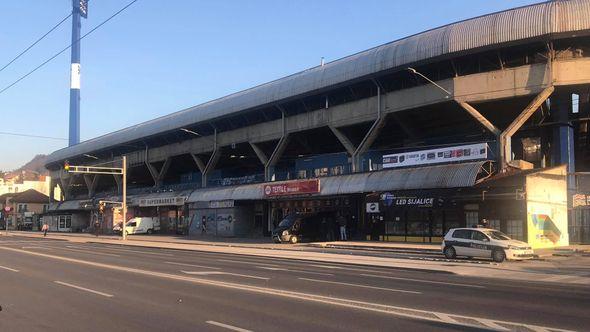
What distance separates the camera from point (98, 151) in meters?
84.1

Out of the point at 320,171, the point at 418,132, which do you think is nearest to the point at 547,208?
the point at 418,132

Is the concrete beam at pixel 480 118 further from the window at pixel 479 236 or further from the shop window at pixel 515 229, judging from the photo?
the window at pixel 479 236

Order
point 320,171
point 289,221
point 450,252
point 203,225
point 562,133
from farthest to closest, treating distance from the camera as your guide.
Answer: point 203,225
point 320,171
point 289,221
point 562,133
point 450,252

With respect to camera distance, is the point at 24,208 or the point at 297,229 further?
the point at 24,208

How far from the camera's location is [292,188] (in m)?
47.0

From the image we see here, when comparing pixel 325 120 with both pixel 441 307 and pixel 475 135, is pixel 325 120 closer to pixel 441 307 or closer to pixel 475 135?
pixel 475 135

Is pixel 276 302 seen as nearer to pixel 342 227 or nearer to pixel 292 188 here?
pixel 342 227

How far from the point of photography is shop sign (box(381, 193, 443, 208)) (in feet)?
118

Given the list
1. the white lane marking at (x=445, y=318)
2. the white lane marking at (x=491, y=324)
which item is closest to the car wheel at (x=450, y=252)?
the white lane marking at (x=445, y=318)

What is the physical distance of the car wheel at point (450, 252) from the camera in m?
26.6

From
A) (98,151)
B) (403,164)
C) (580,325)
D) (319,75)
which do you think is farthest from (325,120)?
(98,151)

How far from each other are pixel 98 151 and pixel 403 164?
192ft

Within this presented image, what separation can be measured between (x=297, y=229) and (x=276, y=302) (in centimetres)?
3069

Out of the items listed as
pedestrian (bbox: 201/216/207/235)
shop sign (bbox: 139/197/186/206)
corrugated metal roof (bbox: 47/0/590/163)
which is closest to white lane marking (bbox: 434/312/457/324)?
corrugated metal roof (bbox: 47/0/590/163)
